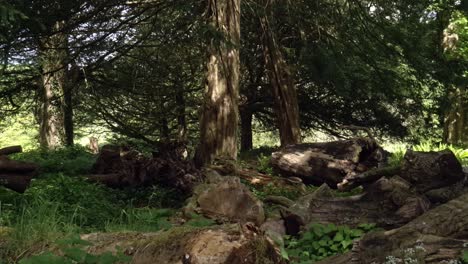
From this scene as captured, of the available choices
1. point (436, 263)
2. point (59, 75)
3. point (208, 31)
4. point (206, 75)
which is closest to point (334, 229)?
point (436, 263)

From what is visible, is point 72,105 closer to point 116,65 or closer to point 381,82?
point 116,65

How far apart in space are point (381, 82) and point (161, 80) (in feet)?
24.7

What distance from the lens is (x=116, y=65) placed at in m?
18.2

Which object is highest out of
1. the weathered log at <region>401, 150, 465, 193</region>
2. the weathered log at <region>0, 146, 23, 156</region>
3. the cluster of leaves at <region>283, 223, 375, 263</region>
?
the weathered log at <region>0, 146, 23, 156</region>

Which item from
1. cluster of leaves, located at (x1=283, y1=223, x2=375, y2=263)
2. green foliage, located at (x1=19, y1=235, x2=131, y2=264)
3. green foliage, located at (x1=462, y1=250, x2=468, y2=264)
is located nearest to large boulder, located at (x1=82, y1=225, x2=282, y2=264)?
green foliage, located at (x1=19, y1=235, x2=131, y2=264)

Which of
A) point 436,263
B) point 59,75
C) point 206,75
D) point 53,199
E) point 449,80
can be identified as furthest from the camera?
point 59,75

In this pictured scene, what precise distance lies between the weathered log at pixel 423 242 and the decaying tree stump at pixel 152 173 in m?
4.24

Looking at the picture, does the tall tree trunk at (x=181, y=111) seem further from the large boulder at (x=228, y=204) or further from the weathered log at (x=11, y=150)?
the large boulder at (x=228, y=204)

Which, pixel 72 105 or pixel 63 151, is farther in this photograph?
pixel 72 105

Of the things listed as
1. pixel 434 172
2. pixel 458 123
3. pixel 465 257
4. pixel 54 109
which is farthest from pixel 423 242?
pixel 458 123

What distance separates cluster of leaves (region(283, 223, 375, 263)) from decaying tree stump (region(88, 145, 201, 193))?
2.91 m

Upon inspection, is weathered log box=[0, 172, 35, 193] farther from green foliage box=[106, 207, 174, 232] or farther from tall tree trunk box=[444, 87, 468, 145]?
tall tree trunk box=[444, 87, 468, 145]

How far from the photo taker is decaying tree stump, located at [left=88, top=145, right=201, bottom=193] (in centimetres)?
802

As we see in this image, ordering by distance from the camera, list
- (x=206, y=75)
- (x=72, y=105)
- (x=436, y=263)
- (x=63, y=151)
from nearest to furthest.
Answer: (x=436, y=263)
(x=206, y=75)
(x=63, y=151)
(x=72, y=105)
